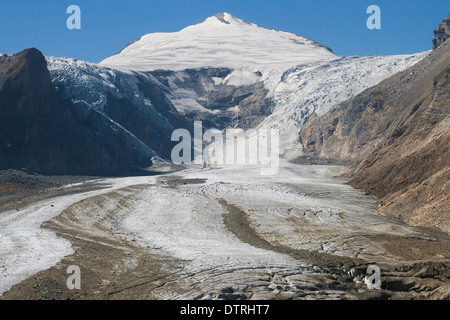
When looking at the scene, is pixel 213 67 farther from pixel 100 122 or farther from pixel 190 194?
pixel 190 194

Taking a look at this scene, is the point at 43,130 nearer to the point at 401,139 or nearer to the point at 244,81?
the point at 401,139

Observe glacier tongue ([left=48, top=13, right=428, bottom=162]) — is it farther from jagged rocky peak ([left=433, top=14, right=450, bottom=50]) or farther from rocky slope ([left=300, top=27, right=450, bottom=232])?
rocky slope ([left=300, top=27, right=450, bottom=232])

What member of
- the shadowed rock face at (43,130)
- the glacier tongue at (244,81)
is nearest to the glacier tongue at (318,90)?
the glacier tongue at (244,81)

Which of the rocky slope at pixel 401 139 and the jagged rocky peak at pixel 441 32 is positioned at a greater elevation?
the jagged rocky peak at pixel 441 32

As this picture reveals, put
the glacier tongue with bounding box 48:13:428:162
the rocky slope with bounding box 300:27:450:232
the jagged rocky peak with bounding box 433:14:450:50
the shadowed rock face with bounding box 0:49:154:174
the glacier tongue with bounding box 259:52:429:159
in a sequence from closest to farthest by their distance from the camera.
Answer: the rocky slope with bounding box 300:27:450:232
the shadowed rock face with bounding box 0:49:154:174
the glacier tongue with bounding box 48:13:428:162
the jagged rocky peak with bounding box 433:14:450:50
the glacier tongue with bounding box 259:52:429:159

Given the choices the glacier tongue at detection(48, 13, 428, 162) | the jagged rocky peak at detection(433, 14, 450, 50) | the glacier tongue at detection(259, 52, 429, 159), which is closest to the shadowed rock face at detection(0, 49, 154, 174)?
the glacier tongue at detection(48, 13, 428, 162)

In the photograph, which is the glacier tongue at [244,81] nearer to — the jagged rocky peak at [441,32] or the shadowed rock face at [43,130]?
the jagged rocky peak at [441,32]

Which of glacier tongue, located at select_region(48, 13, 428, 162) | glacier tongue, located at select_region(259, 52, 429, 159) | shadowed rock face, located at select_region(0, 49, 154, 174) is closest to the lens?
shadowed rock face, located at select_region(0, 49, 154, 174)
